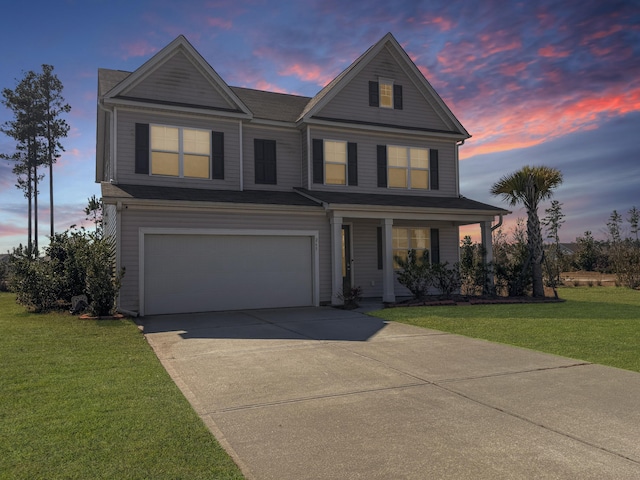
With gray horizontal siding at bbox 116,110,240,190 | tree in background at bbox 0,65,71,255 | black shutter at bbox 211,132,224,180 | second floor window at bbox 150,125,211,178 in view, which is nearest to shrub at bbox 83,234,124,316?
gray horizontal siding at bbox 116,110,240,190

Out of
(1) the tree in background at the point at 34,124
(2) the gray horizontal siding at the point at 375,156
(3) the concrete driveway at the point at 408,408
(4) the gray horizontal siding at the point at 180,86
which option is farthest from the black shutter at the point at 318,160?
(1) the tree in background at the point at 34,124

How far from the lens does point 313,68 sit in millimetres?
17141

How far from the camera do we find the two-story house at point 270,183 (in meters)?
12.6

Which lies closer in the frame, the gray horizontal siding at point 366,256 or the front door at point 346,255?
the front door at point 346,255

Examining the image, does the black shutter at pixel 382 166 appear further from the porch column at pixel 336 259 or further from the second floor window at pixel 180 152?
the second floor window at pixel 180 152

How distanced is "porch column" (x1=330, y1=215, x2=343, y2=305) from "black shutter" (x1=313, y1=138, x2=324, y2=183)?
2.27 metres

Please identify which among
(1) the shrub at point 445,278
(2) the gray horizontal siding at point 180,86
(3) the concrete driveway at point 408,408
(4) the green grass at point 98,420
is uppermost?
(2) the gray horizontal siding at point 180,86

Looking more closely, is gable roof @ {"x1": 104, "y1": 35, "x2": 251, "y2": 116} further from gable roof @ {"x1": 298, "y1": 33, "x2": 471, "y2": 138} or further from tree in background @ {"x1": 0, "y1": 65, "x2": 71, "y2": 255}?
tree in background @ {"x1": 0, "y1": 65, "x2": 71, "y2": 255}

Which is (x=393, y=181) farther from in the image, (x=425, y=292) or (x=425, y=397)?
(x=425, y=397)

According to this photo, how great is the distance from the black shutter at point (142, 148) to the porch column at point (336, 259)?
18.5 feet

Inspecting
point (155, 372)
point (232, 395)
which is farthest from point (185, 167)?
point (232, 395)

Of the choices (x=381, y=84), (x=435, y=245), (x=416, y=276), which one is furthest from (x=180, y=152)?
(x=435, y=245)

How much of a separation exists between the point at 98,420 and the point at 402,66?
16267mm

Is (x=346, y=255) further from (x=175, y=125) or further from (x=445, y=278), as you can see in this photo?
(x=175, y=125)
